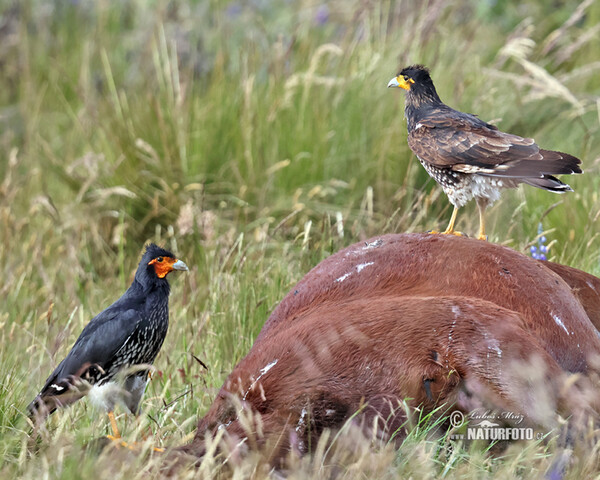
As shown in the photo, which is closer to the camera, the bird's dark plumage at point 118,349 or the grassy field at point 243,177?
the bird's dark plumage at point 118,349

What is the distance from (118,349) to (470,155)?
1500 millimetres

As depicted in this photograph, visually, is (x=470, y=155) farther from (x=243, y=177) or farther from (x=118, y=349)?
(x=243, y=177)

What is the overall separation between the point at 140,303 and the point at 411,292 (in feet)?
4.38

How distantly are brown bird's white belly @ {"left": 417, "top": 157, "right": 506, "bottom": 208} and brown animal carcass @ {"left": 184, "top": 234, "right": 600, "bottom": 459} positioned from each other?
81 cm

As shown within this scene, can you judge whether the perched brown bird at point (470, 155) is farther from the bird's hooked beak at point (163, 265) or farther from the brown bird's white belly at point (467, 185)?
the bird's hooked beak at point (163, 265)

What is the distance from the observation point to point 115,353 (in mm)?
3271

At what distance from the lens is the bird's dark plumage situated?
321 cm

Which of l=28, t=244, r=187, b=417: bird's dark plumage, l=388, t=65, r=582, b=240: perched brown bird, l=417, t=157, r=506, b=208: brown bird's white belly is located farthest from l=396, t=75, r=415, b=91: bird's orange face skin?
l=28, t=244, r=187, b=417: bird's dark plumage

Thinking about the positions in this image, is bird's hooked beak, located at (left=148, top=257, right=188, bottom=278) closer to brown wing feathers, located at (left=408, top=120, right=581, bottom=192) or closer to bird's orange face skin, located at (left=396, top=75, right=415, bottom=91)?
brown wing feathers, located at (left=408, top=120, right=581, bottom=192)

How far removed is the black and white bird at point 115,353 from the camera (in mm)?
3199

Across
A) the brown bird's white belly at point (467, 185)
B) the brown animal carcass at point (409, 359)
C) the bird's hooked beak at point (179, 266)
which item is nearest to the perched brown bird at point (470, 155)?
the brown bird's white belly at point (467, 185)

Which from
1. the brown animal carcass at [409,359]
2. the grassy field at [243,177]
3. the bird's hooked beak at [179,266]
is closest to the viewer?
the brown animal carcass at [409,359]

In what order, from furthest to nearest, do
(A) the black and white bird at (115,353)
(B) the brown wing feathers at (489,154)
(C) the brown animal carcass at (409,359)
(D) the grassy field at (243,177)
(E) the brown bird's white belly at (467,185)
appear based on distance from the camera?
(D) the grassy field at (243,177), (E) the brown bird's white belly at (467,185), (A) the black and white bird at (115,353), (B) the brown wing feathers at (489,154), (C) the brown animal carcass at (409,359)

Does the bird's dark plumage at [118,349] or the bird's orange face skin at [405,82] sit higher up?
the bird's orange face skin at [405,82]
